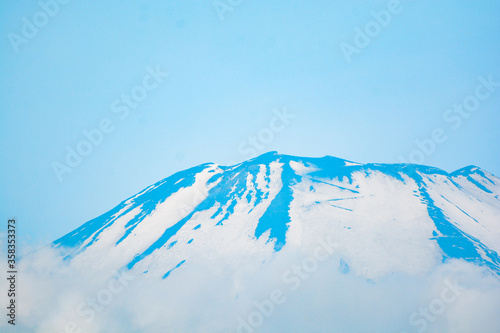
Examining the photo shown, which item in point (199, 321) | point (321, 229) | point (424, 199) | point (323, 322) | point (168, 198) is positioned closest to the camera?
point (323, 322)

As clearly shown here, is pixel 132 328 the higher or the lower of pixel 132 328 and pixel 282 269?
the lower

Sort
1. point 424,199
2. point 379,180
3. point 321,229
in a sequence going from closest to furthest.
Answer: point 321,229 < point 424,199 < point 379,180

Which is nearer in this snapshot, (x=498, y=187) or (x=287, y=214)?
(x=287, y=214)

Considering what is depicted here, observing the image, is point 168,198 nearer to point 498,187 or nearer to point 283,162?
point 283,162

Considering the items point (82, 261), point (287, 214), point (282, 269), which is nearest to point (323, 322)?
point (282, 269)

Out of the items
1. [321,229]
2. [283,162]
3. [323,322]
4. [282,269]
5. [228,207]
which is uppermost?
[283,162]

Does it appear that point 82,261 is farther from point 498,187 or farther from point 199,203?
point 498,187

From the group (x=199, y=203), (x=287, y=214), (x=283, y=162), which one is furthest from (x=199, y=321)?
(x=283, y=162)
